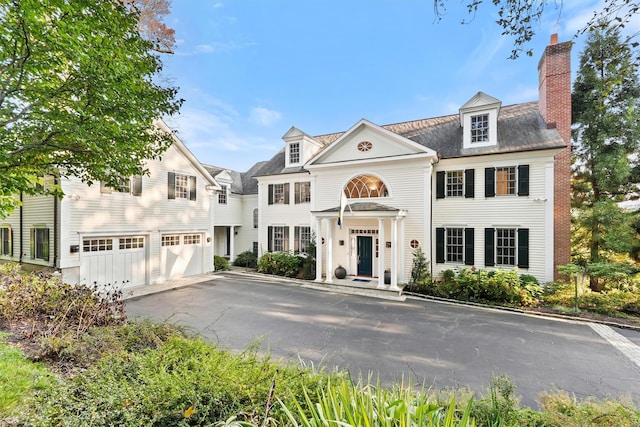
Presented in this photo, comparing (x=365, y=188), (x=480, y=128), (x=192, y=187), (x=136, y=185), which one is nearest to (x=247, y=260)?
(x=192, y=187)

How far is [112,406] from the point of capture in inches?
105

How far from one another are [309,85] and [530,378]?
744 inches

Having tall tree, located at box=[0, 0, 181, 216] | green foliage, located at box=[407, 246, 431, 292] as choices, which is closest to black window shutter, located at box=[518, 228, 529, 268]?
green foliage, located at box=[407, 246, 431, 292]

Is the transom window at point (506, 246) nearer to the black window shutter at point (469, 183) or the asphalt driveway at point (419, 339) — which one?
the black window shutter at point (469, 183)

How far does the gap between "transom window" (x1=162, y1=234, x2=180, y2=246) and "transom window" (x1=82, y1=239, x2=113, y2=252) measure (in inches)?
90.3

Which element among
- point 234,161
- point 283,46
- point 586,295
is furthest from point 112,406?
point 234,161

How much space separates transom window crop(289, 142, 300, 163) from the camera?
1697 cm

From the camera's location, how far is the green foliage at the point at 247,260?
1883 cm

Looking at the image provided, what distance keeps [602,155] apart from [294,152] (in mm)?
15530

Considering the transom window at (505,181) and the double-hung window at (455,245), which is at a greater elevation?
the transom window at (505,181)

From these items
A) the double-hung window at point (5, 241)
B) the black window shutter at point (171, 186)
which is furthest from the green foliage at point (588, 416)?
the double-hung window at point (5, 241)

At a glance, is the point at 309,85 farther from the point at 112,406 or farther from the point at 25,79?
the point at 112,406

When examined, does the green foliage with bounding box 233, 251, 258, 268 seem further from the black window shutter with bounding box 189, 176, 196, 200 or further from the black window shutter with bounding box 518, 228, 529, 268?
the black window shutter with bounding box 518, 228, 529, 268

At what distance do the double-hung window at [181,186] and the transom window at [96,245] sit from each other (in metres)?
3.38
